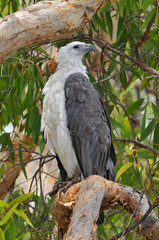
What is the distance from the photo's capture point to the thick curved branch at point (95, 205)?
2.17 meters

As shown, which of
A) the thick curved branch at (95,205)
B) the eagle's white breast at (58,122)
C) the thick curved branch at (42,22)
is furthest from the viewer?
the eagle's white breast at (58,122)

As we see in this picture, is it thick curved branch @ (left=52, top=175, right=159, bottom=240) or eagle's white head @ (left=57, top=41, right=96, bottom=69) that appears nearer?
thick curved branch @ (left=52, top=175, right=159, bottom=240)

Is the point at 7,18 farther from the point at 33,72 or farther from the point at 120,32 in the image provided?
the point at 120,32

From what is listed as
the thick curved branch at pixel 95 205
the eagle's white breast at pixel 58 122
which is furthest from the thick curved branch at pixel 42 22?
the thick curved branch at pixel 95 205

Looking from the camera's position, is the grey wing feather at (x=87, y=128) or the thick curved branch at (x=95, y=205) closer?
the thick curved branch at (x=95, y=205)

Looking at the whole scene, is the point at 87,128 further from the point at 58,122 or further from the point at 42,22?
the point at 42,22

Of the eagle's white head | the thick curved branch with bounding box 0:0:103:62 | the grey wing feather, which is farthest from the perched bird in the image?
the thick curved branch with bounding box 0:0:103:62

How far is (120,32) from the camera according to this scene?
13.3 ft

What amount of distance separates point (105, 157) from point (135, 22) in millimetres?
1499

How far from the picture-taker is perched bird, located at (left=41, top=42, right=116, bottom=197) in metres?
3.34

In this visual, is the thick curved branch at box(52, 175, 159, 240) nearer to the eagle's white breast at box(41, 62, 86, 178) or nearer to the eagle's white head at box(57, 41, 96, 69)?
the eagle's white breast at box(41, 62, 86, 178)

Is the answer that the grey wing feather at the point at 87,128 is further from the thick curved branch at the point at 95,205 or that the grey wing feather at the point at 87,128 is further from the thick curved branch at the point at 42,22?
the thick curved branch at the point at 95,205

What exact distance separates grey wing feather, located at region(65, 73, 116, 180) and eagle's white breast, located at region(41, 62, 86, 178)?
1.9 inches

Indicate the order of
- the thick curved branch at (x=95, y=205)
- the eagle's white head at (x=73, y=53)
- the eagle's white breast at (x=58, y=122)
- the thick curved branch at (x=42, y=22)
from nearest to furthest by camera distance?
1. the thick curved branch at (x=95, y=205)
2. the thick curved branch at (x=42, y=22)
3. the eagle's white breast at (x=58, y=122)
4. the eagle's white head at (x=73, y=53)
